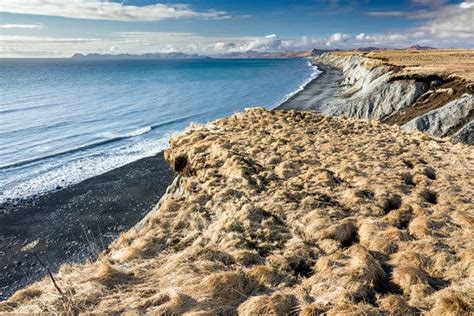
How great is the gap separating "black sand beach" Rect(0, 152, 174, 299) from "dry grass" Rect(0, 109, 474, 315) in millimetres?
7141

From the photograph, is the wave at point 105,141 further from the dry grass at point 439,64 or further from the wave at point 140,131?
the dry grass at point 439,64

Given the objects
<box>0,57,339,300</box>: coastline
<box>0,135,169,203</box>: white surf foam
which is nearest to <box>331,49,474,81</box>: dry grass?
<box>0,57,339,300</box>: coastline

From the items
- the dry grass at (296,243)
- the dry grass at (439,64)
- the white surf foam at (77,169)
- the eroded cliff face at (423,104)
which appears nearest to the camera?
the dry grass at (296,243)

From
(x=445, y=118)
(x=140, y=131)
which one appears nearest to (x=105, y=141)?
(x=140, y=131)

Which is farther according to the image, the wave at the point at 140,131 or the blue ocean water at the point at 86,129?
the wave at the point at 140,131

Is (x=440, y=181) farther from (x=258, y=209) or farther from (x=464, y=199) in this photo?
(x=258, y=209)

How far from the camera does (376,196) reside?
12.7 m

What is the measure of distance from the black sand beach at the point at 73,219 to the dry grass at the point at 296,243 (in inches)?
281

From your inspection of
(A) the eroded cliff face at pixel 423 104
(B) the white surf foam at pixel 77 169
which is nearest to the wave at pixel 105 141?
(B) the white surf foam at pixel 77 169

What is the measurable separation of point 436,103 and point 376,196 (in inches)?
950

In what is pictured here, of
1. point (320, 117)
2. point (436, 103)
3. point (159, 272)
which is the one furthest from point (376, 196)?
point (436, 103)

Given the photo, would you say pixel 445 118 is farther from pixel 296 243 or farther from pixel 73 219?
pixel 73 219

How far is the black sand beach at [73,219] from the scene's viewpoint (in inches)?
784

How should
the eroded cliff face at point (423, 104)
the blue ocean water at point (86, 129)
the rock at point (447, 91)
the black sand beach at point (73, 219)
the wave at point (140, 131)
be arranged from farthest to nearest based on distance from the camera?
the wave at point (140, 131) < the blue ocean water at point (86, 129) < the rock at point (447, 91) < the eroded cliff face at point (423, 104) < the black sand beach at point (73, 219)
